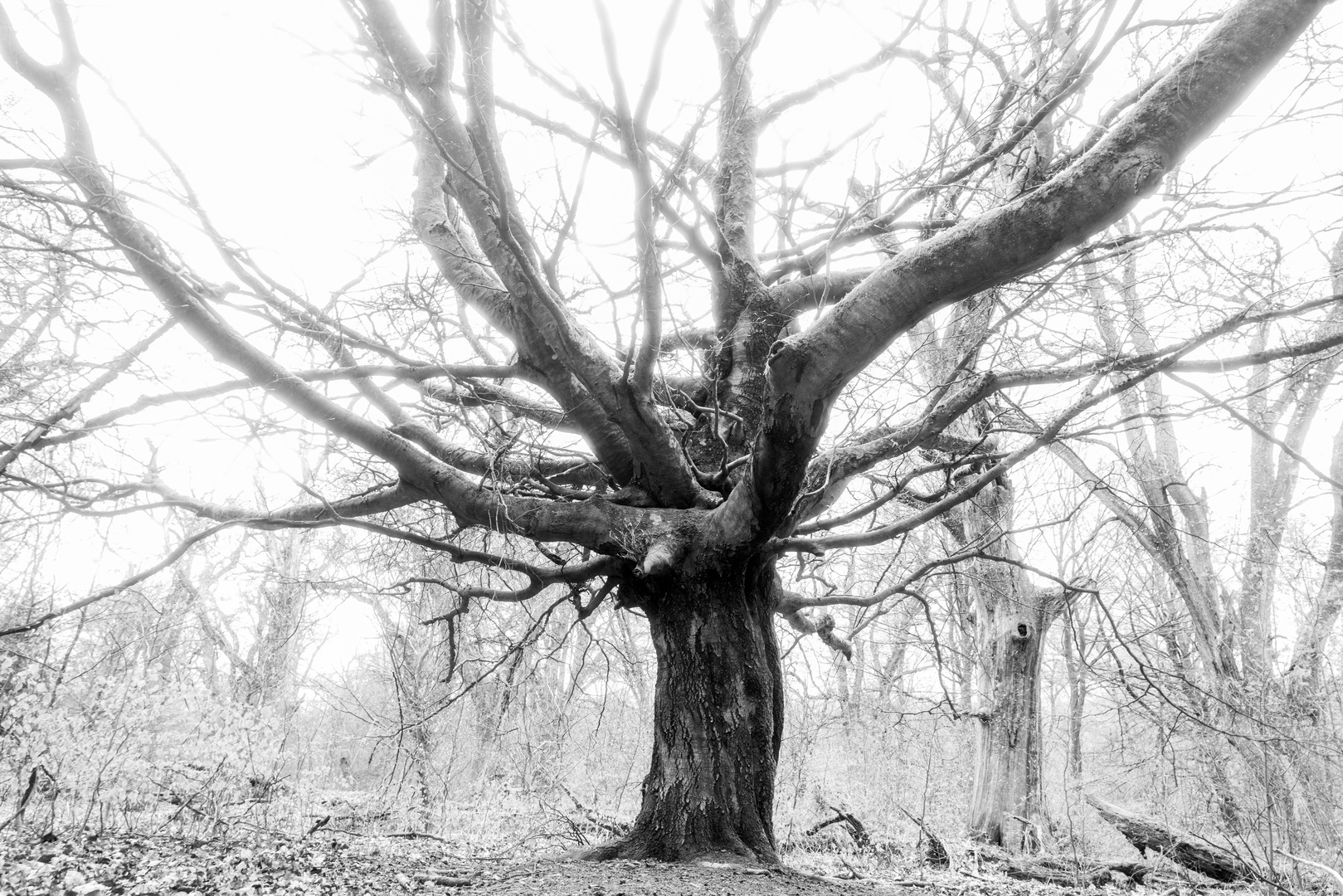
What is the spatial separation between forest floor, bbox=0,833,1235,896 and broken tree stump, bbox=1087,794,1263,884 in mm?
608

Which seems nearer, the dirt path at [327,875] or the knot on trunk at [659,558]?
the dirt path at [327,875]

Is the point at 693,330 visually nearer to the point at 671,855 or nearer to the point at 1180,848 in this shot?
the point at 671,855

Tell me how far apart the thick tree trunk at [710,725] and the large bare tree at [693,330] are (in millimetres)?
12

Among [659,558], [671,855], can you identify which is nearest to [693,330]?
[659,558]

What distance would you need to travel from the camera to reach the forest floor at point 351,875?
2629 millimetres

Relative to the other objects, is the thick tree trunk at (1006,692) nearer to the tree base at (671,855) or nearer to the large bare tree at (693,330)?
the large bare tree at (693,330)

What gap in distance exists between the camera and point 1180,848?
15.8 ft

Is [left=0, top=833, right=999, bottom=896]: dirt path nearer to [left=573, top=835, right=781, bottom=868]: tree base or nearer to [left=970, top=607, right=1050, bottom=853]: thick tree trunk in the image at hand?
[left=573, top=835, right=781, bottom=868]: tree base

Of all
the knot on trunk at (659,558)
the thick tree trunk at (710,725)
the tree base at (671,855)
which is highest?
the knot on trunk at (659,558)

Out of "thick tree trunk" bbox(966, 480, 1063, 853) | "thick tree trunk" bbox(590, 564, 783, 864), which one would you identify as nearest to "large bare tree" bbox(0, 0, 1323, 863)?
"thick tree trunk" bbox(590, 564, 783, 864)

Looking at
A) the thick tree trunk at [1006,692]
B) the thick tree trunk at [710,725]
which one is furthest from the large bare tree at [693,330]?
the thick tree trunk at [1006,692]

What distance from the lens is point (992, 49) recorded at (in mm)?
3656

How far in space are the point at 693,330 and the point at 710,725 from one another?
8.59 feet

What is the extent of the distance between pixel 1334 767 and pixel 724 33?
24.6 ft
